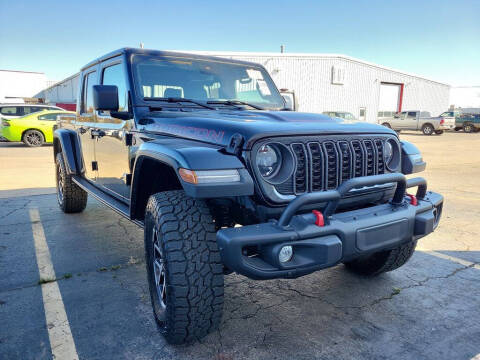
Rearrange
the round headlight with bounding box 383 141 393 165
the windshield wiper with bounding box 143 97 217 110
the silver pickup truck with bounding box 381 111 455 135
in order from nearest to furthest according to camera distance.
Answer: the round headlight with bounding box 383 141 393 165 < the windshield wiper with bounding box 143 97 217 110 < the silver pickup truck with bounding box 381 111 455 135

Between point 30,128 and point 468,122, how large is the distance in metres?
27.6

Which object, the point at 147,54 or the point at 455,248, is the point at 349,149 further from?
the point at 455,248

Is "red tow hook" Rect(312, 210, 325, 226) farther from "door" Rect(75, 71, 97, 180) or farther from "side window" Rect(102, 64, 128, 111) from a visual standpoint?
"door" Rect(75, 71, 97, 180)

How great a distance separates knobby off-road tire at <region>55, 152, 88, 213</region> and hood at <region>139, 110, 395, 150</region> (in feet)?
8.35

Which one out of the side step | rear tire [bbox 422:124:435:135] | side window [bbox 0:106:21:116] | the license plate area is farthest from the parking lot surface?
rear tire [bbox 422:124:435:135]

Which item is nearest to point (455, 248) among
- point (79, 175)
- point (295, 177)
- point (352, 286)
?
point (352, 286)

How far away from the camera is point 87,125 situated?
4.28m

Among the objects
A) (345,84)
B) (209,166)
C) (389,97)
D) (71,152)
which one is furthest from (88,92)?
(389,97)

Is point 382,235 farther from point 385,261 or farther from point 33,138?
point 33,138

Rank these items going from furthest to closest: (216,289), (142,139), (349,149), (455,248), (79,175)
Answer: (79,175) → (455,248) → (142,139) → (349,149) → (216,289)

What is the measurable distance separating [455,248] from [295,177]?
284 cm

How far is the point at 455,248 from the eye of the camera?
13.4ft

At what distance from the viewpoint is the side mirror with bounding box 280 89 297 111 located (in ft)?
13.3

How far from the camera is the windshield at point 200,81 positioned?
3.27 metres
